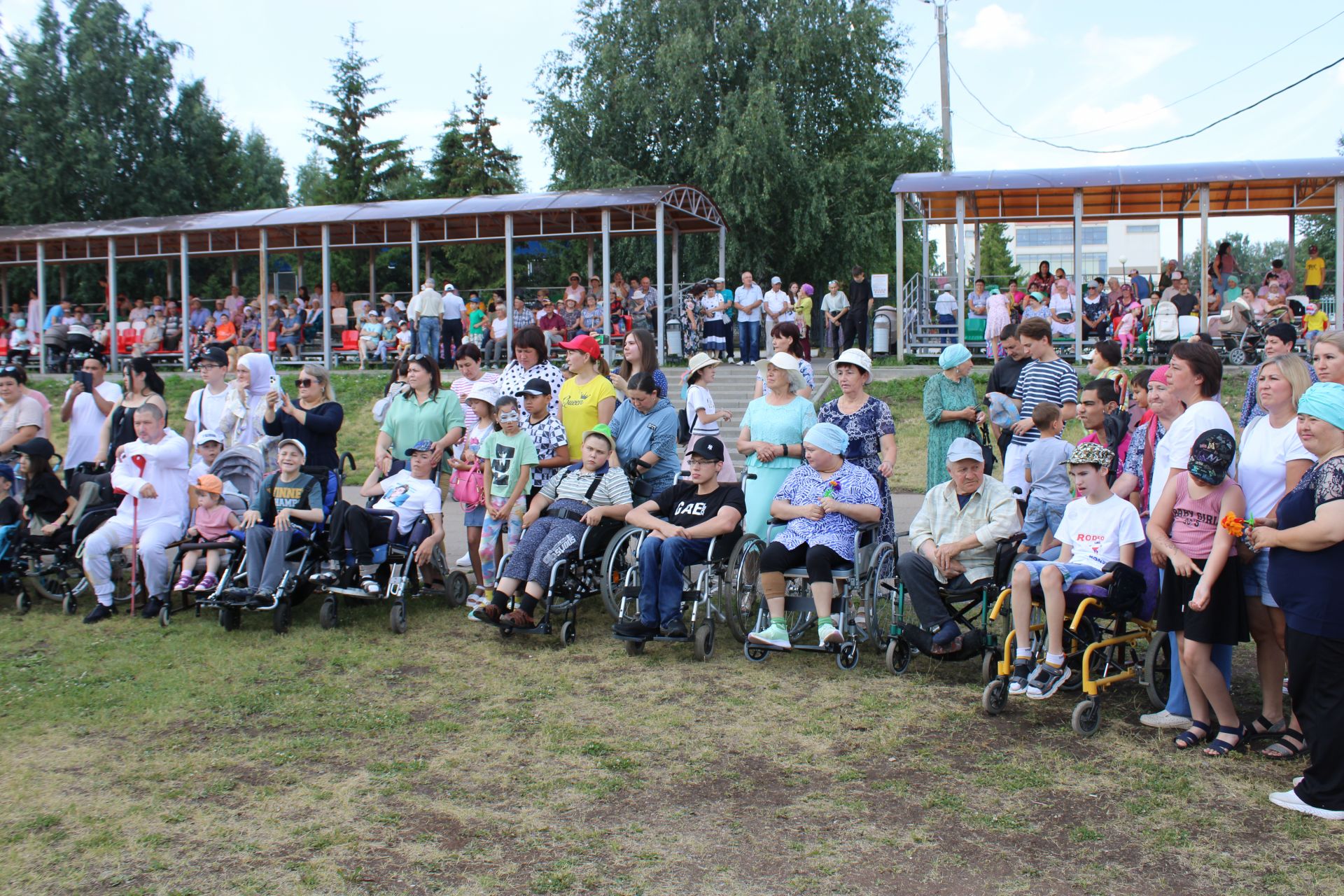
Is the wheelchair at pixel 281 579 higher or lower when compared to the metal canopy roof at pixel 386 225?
lower

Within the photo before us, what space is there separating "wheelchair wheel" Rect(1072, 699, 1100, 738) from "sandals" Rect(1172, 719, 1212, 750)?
349 millimetres

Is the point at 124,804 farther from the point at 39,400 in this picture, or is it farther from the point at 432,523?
the point at 39,400

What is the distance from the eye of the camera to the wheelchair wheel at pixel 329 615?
7238mm

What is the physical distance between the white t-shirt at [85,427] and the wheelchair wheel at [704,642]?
567cm

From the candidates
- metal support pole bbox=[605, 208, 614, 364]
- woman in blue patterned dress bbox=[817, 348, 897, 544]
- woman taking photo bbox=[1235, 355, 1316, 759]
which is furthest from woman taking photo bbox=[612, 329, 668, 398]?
metal support pole bbox=[605, 208, 614, 364]

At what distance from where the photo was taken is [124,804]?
440cm

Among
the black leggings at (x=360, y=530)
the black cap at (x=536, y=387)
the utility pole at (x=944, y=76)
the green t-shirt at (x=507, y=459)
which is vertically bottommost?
the black leggings at (x=360, y=530)

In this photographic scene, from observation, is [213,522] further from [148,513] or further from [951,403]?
[951,403]

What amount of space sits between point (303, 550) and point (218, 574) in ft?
2.74

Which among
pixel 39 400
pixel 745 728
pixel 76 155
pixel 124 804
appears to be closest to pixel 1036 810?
pixel 745 728

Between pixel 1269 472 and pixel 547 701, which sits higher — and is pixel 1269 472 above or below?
above

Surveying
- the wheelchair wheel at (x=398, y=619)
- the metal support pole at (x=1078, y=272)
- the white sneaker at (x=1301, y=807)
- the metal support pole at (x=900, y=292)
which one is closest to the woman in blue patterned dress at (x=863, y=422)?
the white sneaker at (x=1301, y=807)

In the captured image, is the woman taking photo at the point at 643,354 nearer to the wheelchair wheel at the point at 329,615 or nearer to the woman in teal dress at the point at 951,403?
the woman in teal dress at the point at 951,403

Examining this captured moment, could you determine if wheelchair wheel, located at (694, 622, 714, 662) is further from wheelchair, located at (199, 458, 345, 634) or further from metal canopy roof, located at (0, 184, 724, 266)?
metal canopy roof, located at (0, 184, 724, 266)
